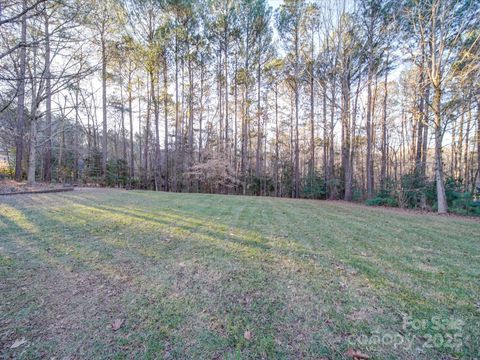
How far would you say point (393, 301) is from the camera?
182cm

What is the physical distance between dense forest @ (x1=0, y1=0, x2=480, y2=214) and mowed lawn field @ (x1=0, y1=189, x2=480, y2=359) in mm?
8028

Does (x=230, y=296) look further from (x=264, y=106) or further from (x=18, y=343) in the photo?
(x=264, y=106)

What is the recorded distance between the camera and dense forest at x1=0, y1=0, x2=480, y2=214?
952cm

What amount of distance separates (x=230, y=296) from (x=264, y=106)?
50.3 feet

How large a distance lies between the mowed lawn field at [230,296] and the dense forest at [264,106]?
26.3ft

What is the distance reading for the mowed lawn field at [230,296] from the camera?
4.44 ft

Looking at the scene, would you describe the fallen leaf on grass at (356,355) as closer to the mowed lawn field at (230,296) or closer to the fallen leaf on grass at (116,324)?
the mowed lawn field at (230,296)

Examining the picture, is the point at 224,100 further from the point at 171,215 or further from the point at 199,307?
the point at 199,307

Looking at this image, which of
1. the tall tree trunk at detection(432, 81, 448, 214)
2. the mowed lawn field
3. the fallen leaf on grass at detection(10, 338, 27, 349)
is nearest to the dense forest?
the tall tree trunk at detection(432, 81, 448, 214)

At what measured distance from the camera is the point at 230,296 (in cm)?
187

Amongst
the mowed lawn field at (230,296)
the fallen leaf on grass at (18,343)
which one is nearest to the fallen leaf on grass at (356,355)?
the mowed lawn field at (230,296)

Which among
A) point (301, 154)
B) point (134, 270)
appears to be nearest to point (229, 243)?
point (134, 270)
